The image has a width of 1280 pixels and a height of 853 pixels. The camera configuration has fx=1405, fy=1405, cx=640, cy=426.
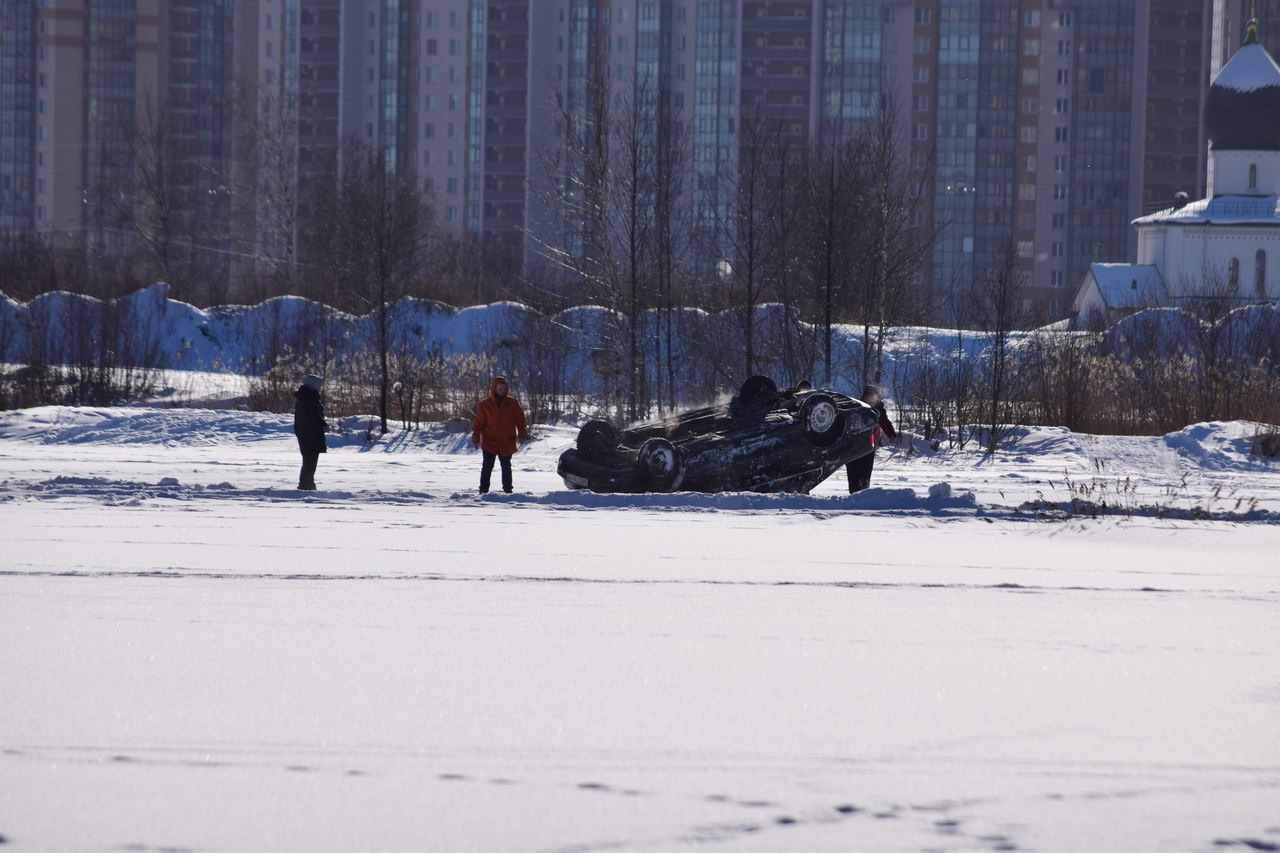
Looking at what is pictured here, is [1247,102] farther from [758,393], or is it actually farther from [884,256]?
[758,393]

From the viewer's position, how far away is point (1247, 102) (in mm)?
65688

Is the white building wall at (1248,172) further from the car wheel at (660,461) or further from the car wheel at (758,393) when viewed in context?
the car wheel at (660,461)

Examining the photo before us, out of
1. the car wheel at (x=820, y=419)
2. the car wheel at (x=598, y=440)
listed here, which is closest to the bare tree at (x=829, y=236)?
the car wheel at (x=820, y=419)

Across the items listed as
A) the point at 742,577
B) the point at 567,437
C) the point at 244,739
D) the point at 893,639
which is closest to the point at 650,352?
the point at 567,437

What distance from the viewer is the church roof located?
65.2 metres

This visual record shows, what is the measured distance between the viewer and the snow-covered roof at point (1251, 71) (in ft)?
213

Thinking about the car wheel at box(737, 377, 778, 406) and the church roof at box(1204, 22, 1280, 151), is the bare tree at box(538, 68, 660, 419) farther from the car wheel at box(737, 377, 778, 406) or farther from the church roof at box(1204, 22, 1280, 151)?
the church roof at box(1204, 22, 1280, 151)

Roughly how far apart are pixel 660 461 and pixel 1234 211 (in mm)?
61216

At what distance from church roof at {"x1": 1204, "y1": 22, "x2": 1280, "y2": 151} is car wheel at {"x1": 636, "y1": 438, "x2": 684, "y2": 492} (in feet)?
193

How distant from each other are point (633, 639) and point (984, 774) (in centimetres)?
263

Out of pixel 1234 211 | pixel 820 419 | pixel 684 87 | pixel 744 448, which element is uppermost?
pixel 684 87

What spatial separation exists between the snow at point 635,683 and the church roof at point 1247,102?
194 feet

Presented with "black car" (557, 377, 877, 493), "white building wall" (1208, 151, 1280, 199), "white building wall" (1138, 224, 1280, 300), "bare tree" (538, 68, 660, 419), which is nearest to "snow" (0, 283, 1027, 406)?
"bare tree" (538, 68, 660, 419)

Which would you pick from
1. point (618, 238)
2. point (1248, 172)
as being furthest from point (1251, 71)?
point (618, 238)
